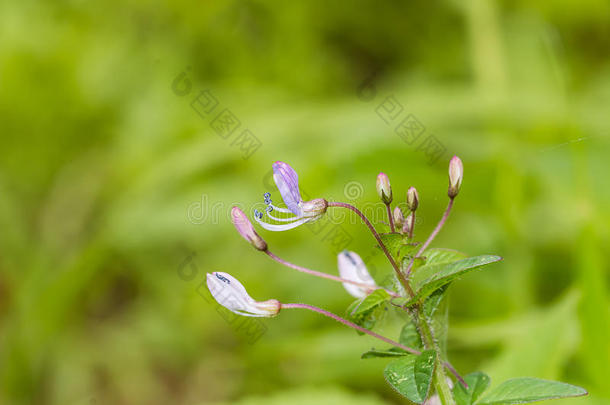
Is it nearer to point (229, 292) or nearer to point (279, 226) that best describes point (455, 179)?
point (279, 226)

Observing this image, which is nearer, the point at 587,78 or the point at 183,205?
the point at 183,205

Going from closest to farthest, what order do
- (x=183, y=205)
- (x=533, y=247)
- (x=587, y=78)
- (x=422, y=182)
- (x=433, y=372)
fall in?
→ (x=433, y=372) < (x=422, y=182) < (x=533, y=247) < (x=183, y=205) < (x=587, y=78)

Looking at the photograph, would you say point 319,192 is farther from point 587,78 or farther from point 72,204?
point 587,78

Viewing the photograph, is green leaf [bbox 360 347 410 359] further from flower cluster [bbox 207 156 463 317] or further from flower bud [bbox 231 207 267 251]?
flower bud [bbox 231 207 267 251]

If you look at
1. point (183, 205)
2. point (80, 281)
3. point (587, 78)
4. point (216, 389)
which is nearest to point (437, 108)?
point (587, 78)

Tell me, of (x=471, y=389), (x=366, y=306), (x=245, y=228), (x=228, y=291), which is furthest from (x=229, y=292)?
A: (x=471, y=389)

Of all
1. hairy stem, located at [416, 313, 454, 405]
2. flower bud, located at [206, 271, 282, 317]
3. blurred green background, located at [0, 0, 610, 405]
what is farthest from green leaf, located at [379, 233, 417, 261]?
blurred green background, located at [0, 0, 610, 405]

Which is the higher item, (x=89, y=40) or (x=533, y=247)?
(x=89, y=40)
